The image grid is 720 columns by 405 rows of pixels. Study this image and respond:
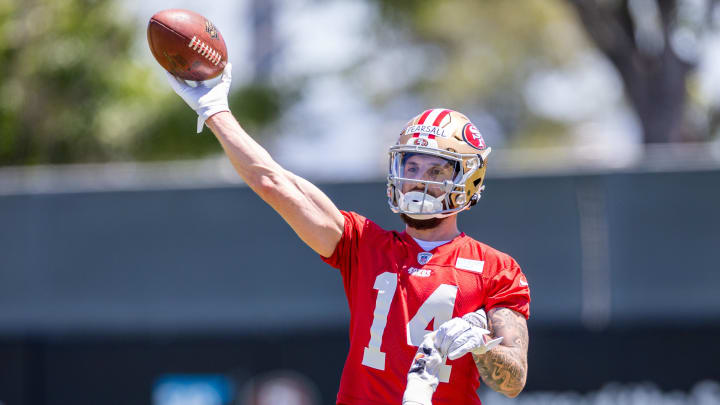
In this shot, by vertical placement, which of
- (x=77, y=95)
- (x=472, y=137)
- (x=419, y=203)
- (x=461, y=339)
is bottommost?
(x=461, y=339)

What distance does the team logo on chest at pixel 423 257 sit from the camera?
365 cm

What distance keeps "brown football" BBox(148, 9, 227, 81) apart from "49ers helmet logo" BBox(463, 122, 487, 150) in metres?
0.99

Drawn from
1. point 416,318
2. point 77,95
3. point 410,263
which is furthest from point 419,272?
point 77,95

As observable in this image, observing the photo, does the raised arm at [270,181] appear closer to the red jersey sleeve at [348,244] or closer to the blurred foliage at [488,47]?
the red jersey sleeve at [348,244]

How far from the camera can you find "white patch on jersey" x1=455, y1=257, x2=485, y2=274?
11.9ft

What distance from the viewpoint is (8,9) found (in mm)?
13055

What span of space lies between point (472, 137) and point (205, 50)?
1093 mm

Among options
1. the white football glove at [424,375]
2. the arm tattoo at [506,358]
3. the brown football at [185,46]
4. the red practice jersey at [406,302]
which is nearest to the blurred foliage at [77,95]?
the brown football at [185,46]

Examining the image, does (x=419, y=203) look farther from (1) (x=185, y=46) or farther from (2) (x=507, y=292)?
(1) (x=185, y=46)

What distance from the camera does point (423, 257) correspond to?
367cm

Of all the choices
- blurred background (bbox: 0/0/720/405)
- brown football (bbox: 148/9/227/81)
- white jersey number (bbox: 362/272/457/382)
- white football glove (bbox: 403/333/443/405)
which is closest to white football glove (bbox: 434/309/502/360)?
Result: white football glove (bbox: 403/333/443/405)

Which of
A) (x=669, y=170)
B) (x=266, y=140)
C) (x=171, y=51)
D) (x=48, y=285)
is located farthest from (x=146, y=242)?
(x=266, y=140)

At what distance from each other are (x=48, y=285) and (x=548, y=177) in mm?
4402

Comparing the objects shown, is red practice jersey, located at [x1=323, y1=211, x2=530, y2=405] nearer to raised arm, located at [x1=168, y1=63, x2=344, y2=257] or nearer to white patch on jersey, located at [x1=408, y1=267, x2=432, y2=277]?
Answer: white patch on jersey, located at [x1=408, y1=267, x2=432, y2=277]
